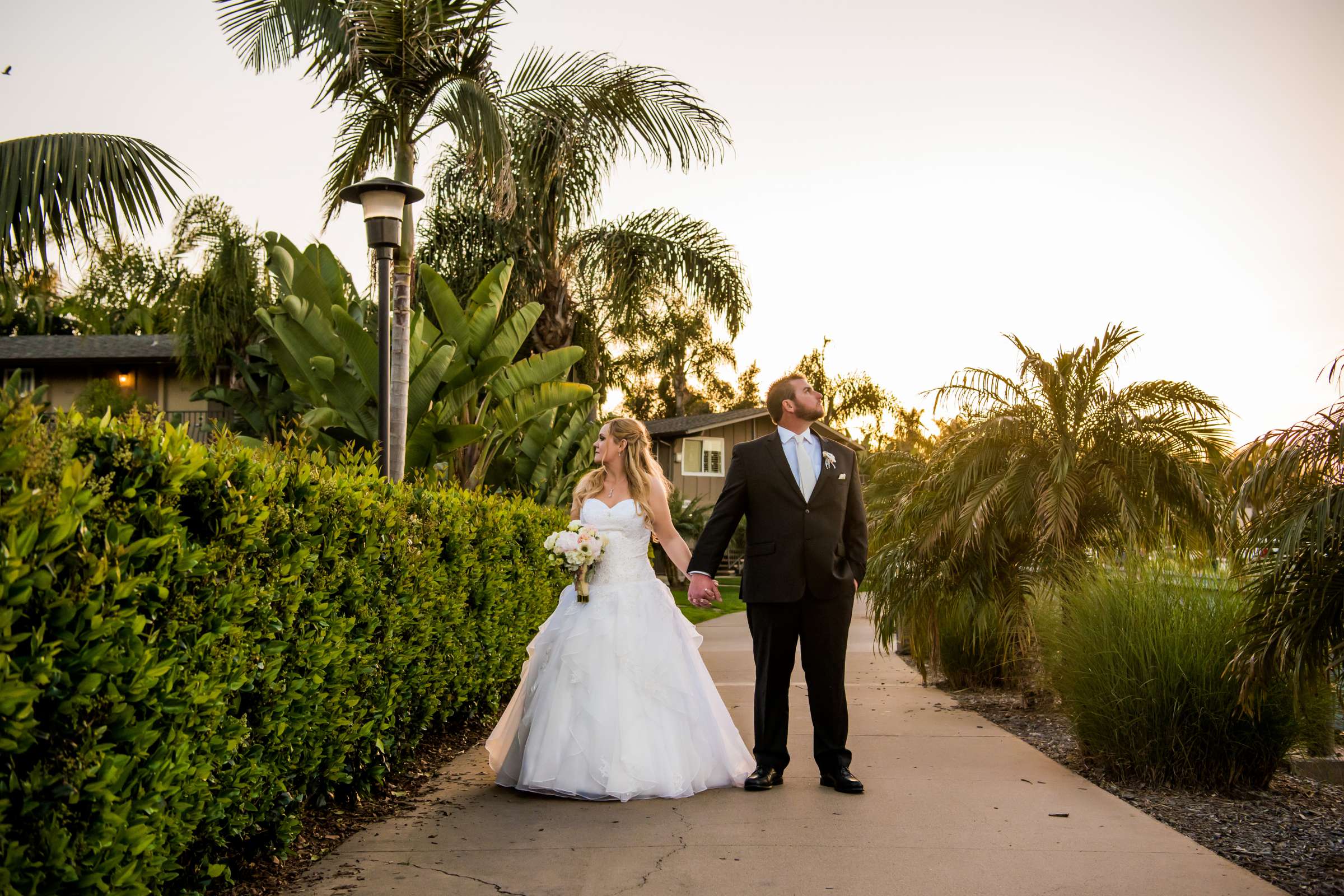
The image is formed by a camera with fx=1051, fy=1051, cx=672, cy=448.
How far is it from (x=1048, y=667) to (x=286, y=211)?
15.4 m

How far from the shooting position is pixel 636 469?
6.71 metres

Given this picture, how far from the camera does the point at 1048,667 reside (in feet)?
23.9

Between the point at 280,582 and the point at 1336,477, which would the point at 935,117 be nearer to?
the point at 1336,477

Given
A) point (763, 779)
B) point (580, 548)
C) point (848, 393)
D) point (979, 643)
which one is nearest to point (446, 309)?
point (580, 548)

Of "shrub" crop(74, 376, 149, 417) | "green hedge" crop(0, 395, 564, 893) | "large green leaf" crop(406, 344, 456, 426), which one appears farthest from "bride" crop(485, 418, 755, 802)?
"shrub" crop(74, 376, 149, 417)

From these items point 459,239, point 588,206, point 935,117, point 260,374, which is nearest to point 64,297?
point 260,374

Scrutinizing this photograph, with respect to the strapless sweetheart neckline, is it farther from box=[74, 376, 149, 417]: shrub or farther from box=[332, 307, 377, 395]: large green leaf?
box=[74, 376, 149, 417]: shrub

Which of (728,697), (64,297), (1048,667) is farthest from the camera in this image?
(64,297)

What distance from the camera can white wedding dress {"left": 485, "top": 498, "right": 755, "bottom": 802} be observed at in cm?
586

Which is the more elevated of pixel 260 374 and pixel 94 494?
pixel 260 374

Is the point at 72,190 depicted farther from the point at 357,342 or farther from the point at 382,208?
the point at 357,342

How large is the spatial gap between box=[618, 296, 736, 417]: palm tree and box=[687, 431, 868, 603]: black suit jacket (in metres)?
27.9

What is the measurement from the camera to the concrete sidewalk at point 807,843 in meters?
4.31

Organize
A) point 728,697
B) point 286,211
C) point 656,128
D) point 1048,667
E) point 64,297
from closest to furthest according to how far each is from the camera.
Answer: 1. point 1048,667
2. point 728,697
3. point 656,128
4. point 286,211
5. point 64,297
